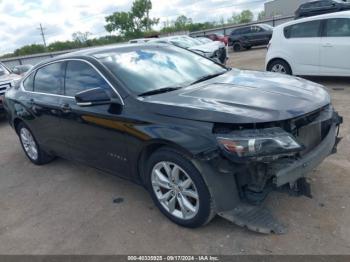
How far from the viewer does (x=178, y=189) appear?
3.35 meters

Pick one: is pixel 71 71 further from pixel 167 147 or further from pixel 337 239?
pixel 337 239

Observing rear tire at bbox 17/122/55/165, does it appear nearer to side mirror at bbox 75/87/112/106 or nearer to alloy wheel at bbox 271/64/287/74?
side mirror at bbox 75/87/112/106

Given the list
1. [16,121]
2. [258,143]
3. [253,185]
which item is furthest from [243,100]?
[16,121]

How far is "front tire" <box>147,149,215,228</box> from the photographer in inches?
122

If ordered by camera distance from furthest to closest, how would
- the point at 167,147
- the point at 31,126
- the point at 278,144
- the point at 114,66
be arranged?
the point at 31,126 → the point at 114,66 → the point at 167,147 → the point at 278,144

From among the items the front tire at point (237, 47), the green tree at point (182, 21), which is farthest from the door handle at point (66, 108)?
the green tree at point (182, 21)

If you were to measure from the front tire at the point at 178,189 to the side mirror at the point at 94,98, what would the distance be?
0.73 meters

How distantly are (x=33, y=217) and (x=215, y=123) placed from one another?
2382 millimetres

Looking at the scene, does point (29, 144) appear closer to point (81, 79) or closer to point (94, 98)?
point (81, 79)

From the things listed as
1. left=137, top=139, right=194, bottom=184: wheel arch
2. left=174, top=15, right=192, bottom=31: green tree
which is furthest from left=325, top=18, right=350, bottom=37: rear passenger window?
left=174, top=15, right=192, bottom=31: green tree

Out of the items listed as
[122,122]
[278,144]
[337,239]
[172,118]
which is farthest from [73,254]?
[337,239]

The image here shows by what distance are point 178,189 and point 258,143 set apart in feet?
Answer: 2.99

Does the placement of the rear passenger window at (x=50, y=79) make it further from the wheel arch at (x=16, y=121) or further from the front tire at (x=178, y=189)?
the front tire at (x=178, y=189)

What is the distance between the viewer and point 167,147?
10.6ft
